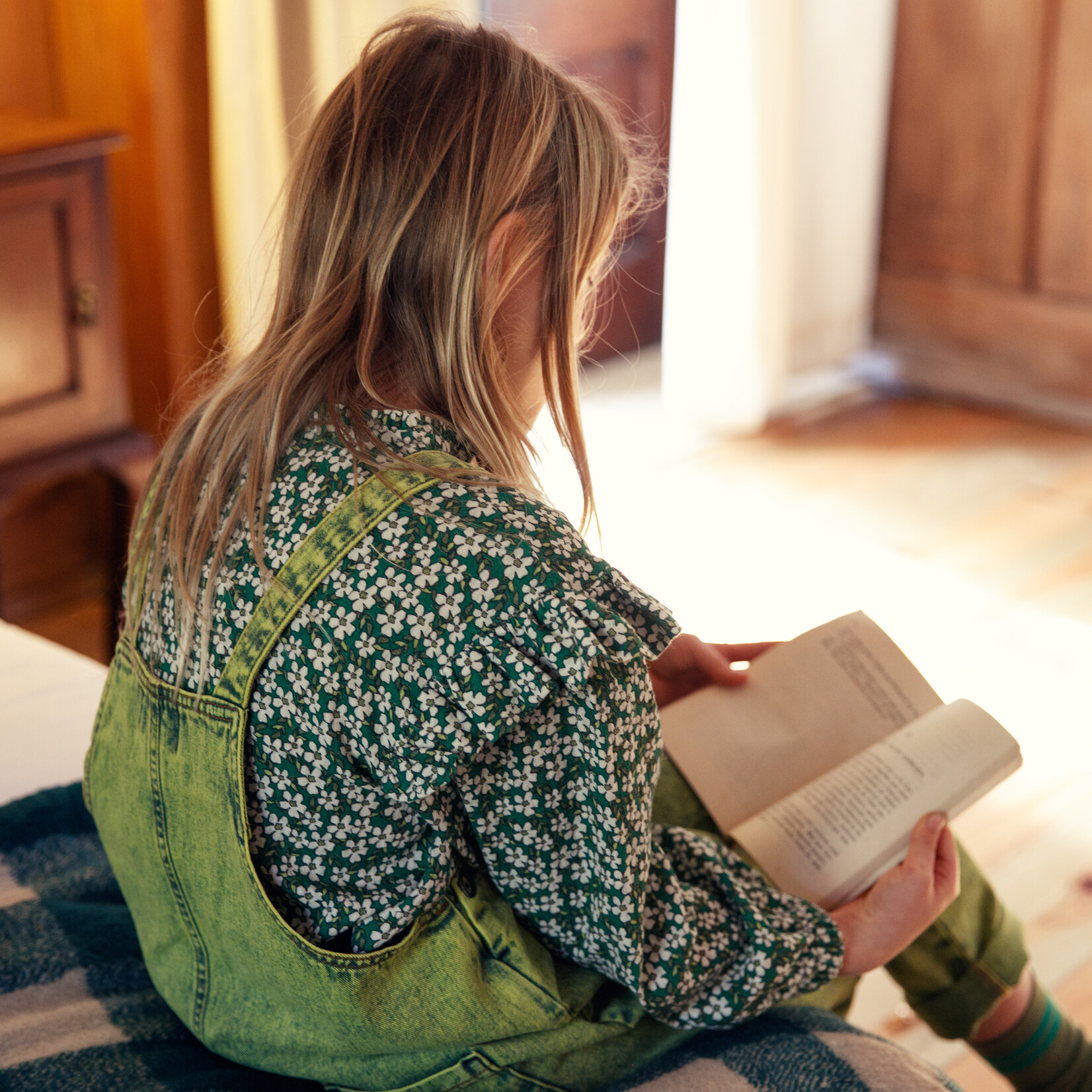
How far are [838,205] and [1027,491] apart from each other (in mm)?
821

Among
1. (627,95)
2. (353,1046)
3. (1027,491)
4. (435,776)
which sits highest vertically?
(627,95)

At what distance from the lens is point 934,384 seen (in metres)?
3.14

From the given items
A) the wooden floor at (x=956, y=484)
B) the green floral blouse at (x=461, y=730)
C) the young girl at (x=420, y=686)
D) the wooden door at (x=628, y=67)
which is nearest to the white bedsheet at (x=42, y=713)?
the young girl at (x=420, y=686)

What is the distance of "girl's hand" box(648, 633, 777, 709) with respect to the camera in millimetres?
1118

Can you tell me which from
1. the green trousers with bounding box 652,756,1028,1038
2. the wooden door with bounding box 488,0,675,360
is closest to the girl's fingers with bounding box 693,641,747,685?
the green trousers with bounding box 652,756,1028,1038

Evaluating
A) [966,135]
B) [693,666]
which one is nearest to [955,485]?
[966,135]

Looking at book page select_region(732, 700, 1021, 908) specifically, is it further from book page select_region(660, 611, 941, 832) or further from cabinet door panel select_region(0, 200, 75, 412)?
cabinet door panel select_region(0, 200, 75, 412)

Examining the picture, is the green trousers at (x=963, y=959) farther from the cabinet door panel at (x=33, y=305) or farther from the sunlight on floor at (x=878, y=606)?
the cabinet door panel at (x=33, y=305)

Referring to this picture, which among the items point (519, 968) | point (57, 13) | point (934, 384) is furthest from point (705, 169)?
point (519, 968)

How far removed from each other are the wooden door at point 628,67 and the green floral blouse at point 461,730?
2.16 m

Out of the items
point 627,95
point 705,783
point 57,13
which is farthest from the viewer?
point 627,95

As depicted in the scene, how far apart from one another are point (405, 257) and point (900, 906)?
0.54 metres

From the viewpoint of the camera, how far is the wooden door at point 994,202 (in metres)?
2.78

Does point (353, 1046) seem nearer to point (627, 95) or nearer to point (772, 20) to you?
point (772, 20)
